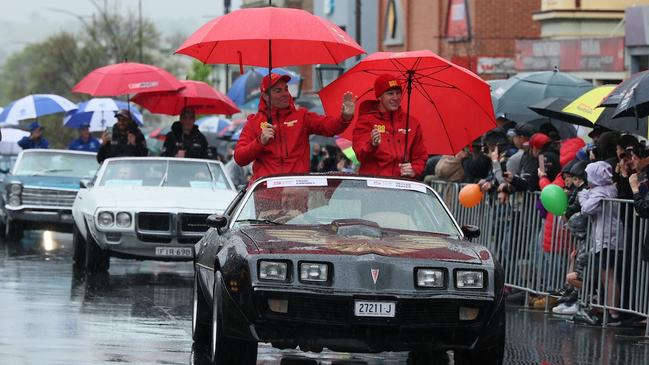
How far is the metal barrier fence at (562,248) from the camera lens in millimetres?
14195

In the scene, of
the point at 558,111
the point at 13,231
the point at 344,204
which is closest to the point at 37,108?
the point at 13,231

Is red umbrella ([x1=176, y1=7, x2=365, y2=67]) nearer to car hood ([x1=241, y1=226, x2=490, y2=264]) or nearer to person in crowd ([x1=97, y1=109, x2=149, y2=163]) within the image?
car hood ([x1=241, y1=226, x2=490, y2=264])

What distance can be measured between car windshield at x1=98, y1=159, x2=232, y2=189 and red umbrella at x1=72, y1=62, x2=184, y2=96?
258cm

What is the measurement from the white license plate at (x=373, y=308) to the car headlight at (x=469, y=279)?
1.57 feet

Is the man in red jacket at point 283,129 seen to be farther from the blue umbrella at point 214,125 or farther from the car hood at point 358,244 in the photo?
the blue umbrella at point 214,125

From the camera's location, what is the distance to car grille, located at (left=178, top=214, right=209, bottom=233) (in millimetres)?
17188

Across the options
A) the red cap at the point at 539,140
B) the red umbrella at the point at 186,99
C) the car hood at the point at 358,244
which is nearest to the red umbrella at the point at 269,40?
the car hood at the point at 358,244

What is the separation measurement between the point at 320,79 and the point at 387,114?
54.7 feet

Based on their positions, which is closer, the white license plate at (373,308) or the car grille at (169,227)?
the white license plate at (373,308)

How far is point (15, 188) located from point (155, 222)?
6539mm

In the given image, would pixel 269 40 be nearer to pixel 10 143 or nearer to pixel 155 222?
pixel 155 222

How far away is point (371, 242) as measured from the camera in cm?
998

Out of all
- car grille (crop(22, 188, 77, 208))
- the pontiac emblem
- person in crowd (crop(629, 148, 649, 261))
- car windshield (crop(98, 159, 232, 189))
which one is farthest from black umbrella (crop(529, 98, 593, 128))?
car grille (crop(22, 188, 77, 208))

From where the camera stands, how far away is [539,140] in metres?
16.7
